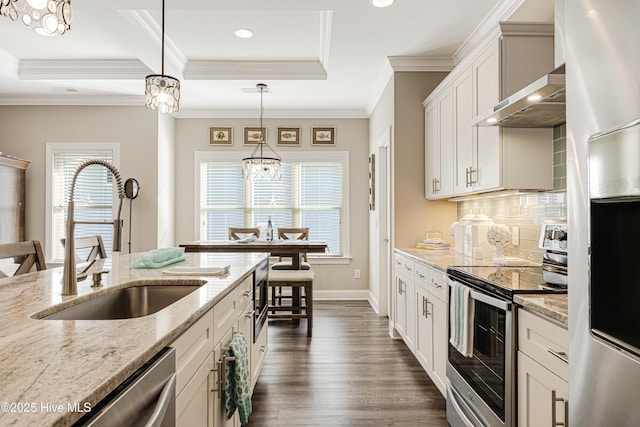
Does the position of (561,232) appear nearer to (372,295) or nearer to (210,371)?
(210,371)

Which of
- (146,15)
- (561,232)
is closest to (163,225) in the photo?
(146,15)

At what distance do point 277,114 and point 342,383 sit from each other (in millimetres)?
3949

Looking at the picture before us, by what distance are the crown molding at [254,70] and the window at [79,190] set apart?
5.70ft

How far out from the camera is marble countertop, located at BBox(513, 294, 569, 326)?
122 cm

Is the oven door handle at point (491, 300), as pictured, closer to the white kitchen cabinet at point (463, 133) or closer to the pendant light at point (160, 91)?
the white kitchen cabinet at point (463, 133)

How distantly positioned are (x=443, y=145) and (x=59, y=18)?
2735 millimetres

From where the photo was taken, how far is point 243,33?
3.49m

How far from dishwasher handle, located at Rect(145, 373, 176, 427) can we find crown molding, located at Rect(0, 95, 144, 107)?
4.82m

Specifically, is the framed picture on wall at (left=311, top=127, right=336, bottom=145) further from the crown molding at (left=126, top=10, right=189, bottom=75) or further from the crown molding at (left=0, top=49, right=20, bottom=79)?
the crown molding at (left=0, top=49, right=20, bottom=79)

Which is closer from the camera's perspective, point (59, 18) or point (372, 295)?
point (59, 18)

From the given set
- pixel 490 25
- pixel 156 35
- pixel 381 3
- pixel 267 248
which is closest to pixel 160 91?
pixel 156 35

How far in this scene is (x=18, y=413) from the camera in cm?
57

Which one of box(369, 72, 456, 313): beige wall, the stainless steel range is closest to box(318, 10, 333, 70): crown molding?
box(369, 72, 456, 313): beige wall

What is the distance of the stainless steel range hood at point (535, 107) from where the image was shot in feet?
5.33
